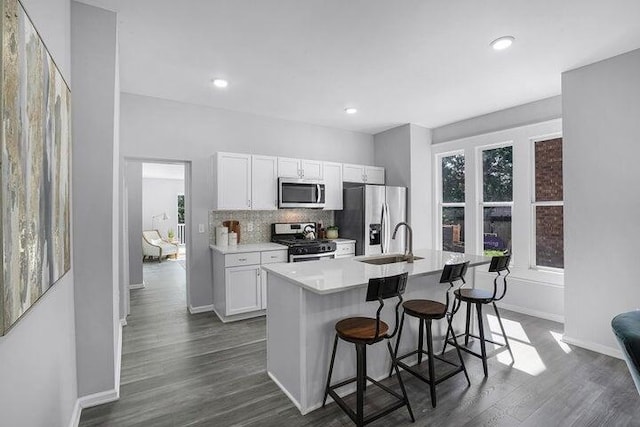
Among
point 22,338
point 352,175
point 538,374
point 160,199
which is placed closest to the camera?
point 22,338

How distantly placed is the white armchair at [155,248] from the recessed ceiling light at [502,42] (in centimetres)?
834

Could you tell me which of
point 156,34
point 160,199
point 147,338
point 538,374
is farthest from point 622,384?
point 160,199

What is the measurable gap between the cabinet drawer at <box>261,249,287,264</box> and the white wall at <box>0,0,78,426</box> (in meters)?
2.17

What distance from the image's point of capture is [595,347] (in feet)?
9.93

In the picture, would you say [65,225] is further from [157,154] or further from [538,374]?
[538,374]

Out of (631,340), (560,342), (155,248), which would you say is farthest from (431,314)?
(155,248)

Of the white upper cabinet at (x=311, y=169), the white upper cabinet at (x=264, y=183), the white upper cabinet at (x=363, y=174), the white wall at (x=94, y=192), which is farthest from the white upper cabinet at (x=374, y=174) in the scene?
the white wall at (x=94, y=192)

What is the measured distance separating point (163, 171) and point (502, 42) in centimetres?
876

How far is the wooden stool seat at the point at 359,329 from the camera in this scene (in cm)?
195

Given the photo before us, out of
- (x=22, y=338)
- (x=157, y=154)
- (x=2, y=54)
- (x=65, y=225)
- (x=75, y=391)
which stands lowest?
(x=75, y=391)

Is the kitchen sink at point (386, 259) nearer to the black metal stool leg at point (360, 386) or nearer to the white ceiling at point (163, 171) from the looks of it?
the black metal stool leg at point (360, 386)

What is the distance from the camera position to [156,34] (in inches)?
101

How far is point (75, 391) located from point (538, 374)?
3436mm

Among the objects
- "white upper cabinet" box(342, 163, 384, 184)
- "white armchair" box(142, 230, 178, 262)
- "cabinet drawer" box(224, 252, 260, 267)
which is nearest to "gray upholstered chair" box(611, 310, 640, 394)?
"cabinet drawer" box(224, 252, 260, 267)
